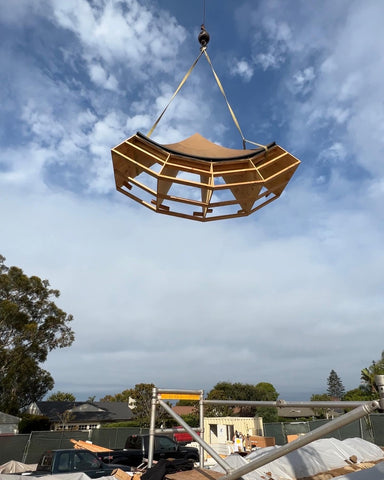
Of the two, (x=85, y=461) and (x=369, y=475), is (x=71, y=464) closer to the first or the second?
(x=85, y=461)

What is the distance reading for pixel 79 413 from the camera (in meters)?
54.4

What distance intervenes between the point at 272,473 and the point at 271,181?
4.66m

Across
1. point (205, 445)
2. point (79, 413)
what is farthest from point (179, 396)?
point (79, 413)

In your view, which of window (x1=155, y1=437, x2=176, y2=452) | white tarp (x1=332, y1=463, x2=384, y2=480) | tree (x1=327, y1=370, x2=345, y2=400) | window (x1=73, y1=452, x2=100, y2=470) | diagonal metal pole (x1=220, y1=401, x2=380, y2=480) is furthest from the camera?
tree (x1=327, y1=370, x2=345, y2=400)

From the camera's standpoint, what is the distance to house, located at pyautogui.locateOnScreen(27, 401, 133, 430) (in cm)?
4838

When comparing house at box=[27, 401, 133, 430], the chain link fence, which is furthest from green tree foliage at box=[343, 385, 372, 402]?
house at box=[27, 401, 133, 430]

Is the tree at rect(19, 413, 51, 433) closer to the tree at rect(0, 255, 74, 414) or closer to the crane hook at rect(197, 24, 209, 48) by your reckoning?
the tree at rect(0, 255, 74, 414)

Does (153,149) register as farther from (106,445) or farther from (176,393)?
(106,445)

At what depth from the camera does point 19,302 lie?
3381 cm

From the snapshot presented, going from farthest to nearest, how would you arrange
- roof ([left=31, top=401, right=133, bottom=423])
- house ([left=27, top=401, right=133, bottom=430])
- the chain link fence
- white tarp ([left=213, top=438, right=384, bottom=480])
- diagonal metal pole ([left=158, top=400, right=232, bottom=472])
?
roof ([left=31, top=401, right=133, bottom=423])
house ([left=27, top=401, right=133, bottom=430])
the chain link fence
white tarp ([left=213, top=438, right=384, bottom=480])
diagonal metal pole ([left=158, top=400, right=232, bottom=472])

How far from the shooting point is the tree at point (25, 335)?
31.4 meters

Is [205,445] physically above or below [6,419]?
below

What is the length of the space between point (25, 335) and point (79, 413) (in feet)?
94.3

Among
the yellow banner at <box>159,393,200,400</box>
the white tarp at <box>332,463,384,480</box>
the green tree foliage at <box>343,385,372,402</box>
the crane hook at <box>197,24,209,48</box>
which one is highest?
the crane hook at <box>197,24,209,48</box>
